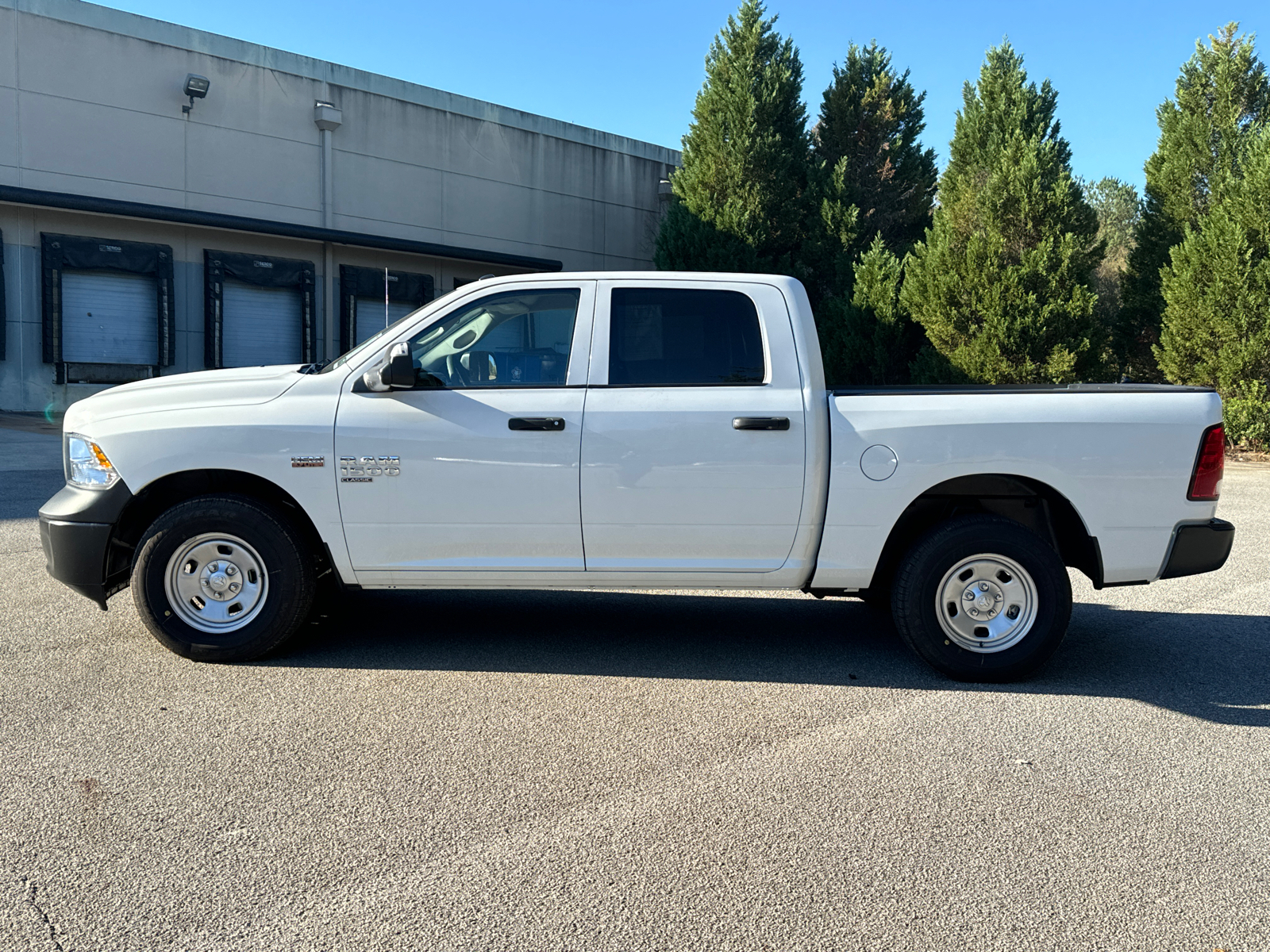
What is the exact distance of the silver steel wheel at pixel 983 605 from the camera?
5254 mm

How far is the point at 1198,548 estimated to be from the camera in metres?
5.21

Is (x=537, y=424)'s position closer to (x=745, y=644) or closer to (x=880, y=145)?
(x=745, y=644)

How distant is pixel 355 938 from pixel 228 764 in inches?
55.6

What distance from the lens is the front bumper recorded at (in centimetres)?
520

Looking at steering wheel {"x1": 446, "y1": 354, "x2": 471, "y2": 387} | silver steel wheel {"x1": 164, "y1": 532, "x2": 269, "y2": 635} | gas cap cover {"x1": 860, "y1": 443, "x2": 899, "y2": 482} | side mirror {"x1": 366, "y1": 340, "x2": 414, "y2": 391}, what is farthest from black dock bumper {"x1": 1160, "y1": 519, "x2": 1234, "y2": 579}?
silver steel wheel {"x1": 164, "y1": 532, "x2": 269, "y2": 635}

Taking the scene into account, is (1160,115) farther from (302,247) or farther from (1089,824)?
(1089,824)

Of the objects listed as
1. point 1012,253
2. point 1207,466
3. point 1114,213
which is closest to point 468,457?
point 1207,466

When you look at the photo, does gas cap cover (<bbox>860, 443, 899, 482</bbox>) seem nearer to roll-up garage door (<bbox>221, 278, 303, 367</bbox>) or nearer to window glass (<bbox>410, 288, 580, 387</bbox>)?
window glass (<bbox>410, 288, 580, 387</bbox>)

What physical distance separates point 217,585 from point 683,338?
104 inches

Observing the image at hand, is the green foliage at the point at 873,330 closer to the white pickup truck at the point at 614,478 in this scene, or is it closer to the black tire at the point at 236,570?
the white pickup truck at the point at 614,478

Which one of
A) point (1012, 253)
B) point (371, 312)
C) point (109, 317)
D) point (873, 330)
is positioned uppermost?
point (1012, 253)

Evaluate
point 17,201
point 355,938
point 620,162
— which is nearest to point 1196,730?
point 355,938

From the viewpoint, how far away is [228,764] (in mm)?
3986

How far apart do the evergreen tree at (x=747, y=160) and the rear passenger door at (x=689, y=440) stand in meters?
18.5
